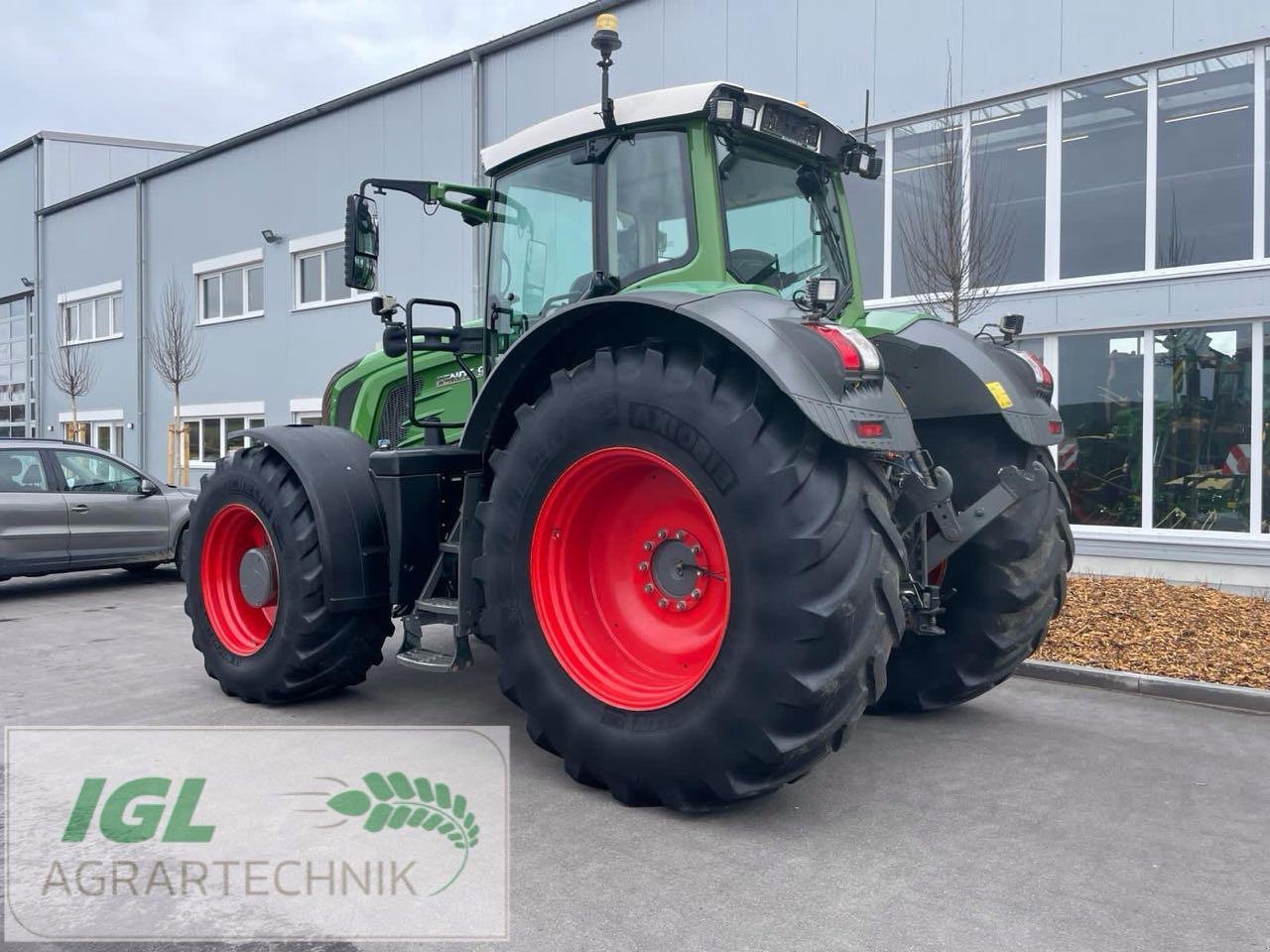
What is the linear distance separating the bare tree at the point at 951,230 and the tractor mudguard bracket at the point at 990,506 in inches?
187

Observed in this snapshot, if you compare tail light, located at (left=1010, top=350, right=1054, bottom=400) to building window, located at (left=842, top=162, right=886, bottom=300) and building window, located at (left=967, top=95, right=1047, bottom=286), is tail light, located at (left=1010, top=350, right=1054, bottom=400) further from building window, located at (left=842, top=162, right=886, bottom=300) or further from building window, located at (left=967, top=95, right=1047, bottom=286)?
building window, located at (left=842, top=162, right=886, bottom=300)

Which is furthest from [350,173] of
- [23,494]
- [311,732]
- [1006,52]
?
[311,732]

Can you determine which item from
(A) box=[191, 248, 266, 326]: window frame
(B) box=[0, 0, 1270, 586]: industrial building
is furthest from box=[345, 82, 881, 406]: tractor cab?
(A) box=[191, 248, 266, 326]: window frame

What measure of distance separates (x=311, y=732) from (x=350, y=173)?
48.3 feet

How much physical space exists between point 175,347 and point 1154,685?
18.9m

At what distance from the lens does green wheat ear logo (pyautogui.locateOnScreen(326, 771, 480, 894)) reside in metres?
3.81

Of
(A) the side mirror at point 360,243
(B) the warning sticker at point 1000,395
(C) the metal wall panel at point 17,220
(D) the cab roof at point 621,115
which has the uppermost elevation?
(C) the metal wall panel at point 17,220

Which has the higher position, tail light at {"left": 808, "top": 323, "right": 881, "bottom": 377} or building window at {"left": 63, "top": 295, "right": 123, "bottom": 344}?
building window at {"left": 63, "top": 295, "right": 123, "bottom": 344}

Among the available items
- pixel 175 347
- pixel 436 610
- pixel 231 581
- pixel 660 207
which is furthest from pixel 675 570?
pixel 175 347

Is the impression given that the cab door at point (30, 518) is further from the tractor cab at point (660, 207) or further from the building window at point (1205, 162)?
the building window at point (1205, 162)

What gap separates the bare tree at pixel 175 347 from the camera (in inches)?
802

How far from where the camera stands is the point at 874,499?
374cm

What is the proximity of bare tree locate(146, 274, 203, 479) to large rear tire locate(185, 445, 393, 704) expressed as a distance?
15400 mm

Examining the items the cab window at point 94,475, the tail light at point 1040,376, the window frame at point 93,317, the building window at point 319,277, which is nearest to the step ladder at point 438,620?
the tail light at point 1040,376
